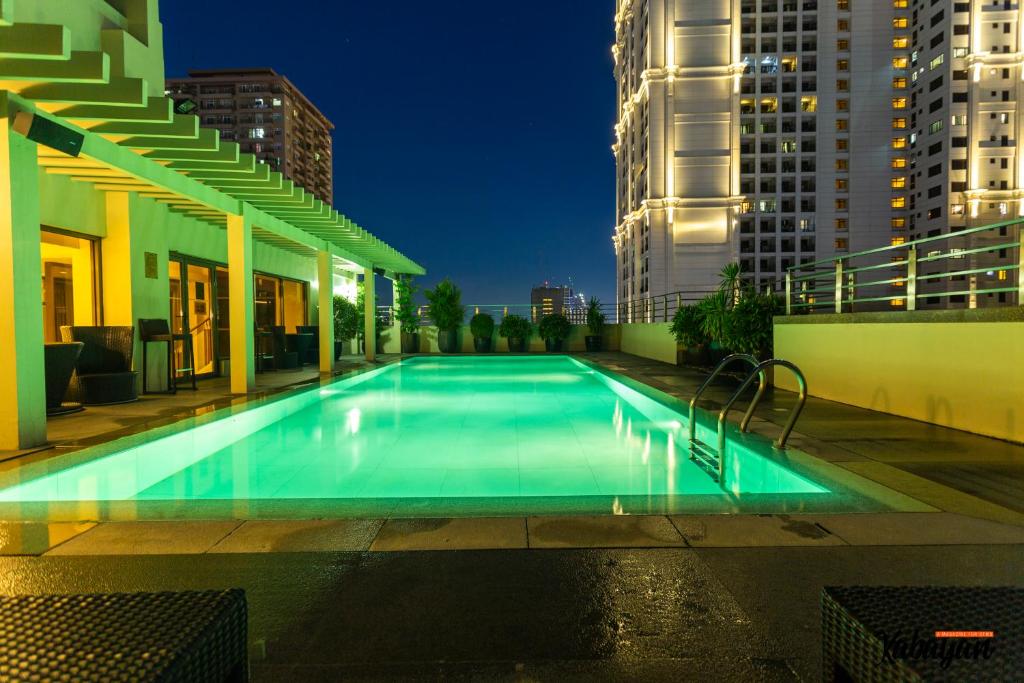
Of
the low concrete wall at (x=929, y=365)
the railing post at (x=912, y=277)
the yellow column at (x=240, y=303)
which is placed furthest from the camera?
the yellow column at (x=240, y=303)

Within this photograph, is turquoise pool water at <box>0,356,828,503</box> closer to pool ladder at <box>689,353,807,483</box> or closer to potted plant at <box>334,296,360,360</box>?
pool ladder at <box>689,353,807,483</box>

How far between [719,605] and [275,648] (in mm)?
1553

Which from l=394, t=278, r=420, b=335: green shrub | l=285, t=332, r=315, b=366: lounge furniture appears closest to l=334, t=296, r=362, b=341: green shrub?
l=285, t=332, r=315, b=366: lounge furniture

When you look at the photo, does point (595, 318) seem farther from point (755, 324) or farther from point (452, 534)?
point (452, 534)

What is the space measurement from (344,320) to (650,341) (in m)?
8.95

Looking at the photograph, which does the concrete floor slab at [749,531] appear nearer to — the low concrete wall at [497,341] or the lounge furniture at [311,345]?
the lounge furniture at [311,345]

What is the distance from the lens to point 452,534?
287cm

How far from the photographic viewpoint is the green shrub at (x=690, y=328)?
13.0 m

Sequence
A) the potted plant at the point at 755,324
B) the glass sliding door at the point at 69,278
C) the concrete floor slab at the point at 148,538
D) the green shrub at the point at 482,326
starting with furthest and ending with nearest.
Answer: the green shrub at the point at 482,326 < the potted plant at the point at 755,324 < the glass sliding door at the point at 69,278 < the concrete floor slab at the point at 148,538

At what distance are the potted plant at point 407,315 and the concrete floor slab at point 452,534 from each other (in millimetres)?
18370

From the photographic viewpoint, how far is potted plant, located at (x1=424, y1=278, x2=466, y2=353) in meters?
21.3

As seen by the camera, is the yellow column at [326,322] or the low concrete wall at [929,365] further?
the yellow column at [326,322]

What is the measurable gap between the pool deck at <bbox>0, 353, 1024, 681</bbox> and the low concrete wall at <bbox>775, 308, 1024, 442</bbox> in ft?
7.16

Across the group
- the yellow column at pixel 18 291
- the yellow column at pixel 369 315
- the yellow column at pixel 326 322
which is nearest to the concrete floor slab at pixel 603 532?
the yellow column at pixel 18 291
